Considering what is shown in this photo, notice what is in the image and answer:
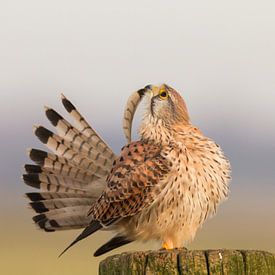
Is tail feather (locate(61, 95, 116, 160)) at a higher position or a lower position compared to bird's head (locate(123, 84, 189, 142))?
lower

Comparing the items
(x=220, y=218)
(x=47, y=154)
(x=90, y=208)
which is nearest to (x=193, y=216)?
(x=90, y=208)

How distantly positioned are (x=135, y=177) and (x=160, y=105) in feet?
2.89

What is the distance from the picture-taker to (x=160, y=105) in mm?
9766

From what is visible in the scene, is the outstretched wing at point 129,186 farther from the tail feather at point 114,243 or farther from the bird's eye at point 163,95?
the bird's eye at point 163,95

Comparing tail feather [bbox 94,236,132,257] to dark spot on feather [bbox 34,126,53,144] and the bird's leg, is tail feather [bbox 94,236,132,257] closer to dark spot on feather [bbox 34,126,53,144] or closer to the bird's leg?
the bird's leg

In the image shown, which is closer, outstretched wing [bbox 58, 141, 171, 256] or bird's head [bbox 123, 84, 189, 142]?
outstretched wing [bbox 58, 141, 171, 256]

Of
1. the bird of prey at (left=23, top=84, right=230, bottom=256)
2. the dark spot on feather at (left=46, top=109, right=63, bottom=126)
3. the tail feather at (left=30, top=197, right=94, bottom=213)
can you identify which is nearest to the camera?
the bird of prey at (left=23, top=84, right=230, bottom=256)

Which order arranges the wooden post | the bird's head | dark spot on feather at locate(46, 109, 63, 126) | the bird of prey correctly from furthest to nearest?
1. dark spot on feather at locate(46, 109, 63, 126)
2. the bird's head
3. the bird of prey
4. the wooden post

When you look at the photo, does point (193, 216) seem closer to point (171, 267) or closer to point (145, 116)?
point (145, 116)

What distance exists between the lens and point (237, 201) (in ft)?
134

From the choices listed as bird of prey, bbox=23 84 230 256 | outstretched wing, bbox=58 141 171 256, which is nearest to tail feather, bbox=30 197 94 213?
bird of prey, bbox=23 84 230 256

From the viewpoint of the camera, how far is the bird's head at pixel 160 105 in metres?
9.75

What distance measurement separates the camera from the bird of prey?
908cm

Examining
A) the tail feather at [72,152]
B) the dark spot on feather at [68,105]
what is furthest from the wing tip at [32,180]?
the dark spot on feather at [68,105]
